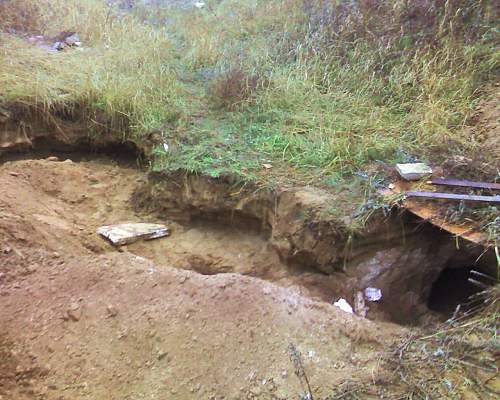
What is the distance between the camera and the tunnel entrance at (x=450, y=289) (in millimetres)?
3443

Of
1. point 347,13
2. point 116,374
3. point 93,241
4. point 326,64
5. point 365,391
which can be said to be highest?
point 347,13

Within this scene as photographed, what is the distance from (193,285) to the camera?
8.81ft

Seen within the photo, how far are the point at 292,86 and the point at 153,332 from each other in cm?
263

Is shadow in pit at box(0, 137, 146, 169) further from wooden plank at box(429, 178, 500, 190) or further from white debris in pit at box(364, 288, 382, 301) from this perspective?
wooden plank at box(429, 178, 500, 190)

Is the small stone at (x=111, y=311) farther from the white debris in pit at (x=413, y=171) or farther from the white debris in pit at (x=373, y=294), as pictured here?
the white debris in pit at (x=413, y=171)

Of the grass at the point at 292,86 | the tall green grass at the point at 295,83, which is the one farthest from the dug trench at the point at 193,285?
the tall green grass at the point at 295,83

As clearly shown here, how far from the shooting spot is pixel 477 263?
10.7 feet

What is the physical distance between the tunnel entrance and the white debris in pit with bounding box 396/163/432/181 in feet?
2.23

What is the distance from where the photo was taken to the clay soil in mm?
2252

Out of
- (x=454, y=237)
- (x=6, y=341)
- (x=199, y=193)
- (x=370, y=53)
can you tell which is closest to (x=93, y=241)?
(x=199, y=193)

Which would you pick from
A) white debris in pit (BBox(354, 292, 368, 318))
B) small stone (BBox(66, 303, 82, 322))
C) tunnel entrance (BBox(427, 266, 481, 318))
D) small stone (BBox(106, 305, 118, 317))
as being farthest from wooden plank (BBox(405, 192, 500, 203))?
small stone (BBox(66, 303, 82, 322))

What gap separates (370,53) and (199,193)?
2.09 metres

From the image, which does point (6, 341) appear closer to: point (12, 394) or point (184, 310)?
point (12, 394)

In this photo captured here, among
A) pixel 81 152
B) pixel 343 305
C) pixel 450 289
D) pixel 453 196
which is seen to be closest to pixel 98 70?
pixel 81 152
